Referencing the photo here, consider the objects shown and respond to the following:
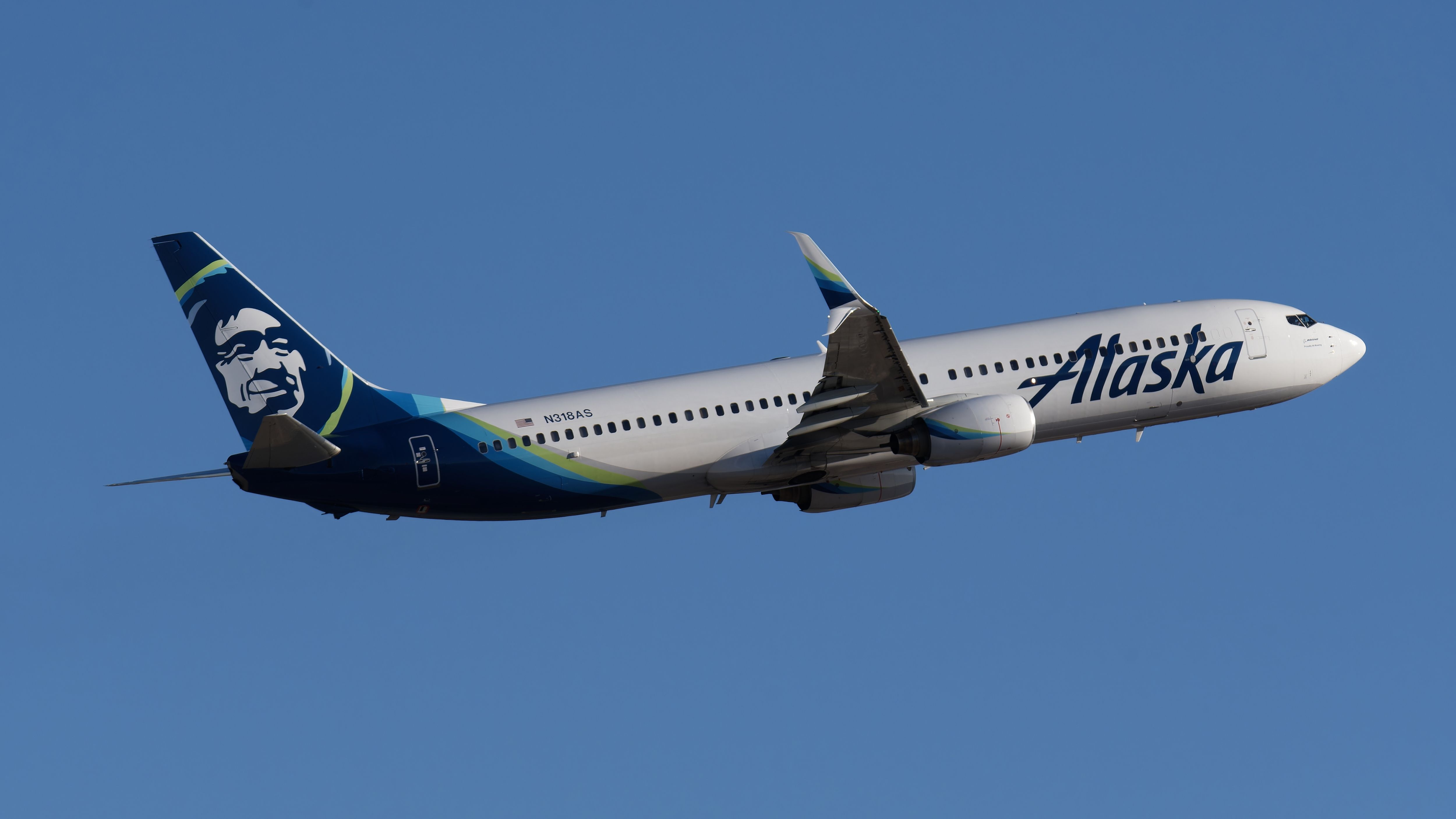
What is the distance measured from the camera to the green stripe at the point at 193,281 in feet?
141

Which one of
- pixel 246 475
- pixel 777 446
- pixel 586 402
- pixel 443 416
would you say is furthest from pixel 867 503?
pixel 246 475

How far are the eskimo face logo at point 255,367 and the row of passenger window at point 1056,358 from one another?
17440 mm

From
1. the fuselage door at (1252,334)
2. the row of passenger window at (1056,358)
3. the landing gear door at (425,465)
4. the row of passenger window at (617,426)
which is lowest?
the landing gear door at (425,465)

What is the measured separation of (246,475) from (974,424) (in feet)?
62.6

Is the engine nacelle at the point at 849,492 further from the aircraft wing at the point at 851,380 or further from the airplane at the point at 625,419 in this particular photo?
the aircraft wing at the point at 851,380

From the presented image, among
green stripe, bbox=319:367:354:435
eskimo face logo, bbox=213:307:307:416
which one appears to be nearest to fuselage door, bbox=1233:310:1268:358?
green stripe, bbox=319:367:354:435

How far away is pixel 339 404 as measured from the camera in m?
43.7

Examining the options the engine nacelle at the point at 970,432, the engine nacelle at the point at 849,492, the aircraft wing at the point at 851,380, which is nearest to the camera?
the aircraft wing at the point at 851,380

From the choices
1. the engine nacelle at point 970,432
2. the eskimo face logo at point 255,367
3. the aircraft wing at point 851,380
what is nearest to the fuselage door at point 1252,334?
the engine nacelle at point 970,432

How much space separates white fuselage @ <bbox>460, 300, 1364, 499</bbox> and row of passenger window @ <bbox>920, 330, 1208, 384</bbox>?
0.04 m

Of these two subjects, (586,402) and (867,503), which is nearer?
(586,402)

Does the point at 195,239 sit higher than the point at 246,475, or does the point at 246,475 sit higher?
the point at 195,239

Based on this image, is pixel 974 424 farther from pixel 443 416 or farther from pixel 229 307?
pixel 229 307

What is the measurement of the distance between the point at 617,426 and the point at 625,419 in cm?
32
